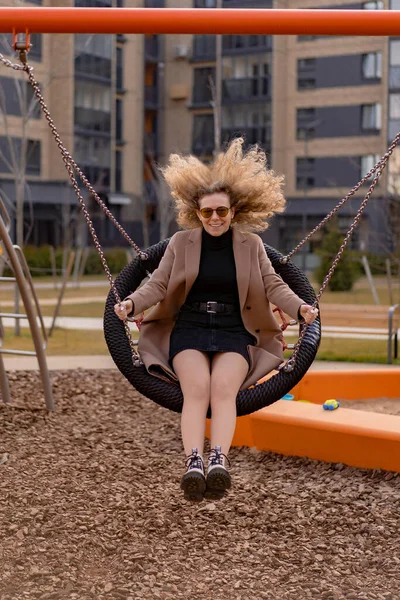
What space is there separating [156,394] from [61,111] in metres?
31.3

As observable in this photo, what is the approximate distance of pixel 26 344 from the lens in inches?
446

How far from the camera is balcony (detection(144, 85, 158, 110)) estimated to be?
125 ft

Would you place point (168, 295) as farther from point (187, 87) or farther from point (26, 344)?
point (187, 87)

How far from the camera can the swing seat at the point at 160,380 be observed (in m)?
3.61

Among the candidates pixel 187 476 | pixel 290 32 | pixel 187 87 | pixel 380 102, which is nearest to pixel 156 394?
pixel 187 476

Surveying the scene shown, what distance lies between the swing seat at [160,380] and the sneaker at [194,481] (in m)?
0.33

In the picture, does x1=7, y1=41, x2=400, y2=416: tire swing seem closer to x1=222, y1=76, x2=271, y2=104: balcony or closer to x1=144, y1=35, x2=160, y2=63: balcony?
x1=222, y1=76, x2=271, y2=104: balcony

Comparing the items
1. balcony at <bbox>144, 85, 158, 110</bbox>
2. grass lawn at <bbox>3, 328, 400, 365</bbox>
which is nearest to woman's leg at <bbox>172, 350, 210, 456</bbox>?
grass lawn at <bbox>3, 328, 400, 365</bbox>

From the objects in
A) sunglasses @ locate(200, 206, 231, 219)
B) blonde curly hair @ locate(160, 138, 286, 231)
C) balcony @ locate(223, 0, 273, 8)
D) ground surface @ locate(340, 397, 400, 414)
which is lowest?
ground surface @ locate(340, 397, 400, 414)

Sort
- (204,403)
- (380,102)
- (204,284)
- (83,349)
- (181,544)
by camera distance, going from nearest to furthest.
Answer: (204,403) < (204,284) < (181,544) < (83,349) < (380,102)

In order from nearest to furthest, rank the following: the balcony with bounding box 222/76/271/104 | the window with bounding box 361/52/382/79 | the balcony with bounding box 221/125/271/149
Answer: the window with bounding box 361/52/382/79 < the balcony with bounding box 222/76/271/104 < the balcony with bounding box 221/125/271/149

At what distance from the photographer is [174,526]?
14.7 feet

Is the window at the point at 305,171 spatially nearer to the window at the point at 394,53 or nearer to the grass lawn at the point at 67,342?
the window at the point at 394,53

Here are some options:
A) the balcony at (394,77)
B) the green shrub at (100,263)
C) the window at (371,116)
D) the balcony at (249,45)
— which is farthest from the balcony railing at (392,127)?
the green shrub at (100,263)
